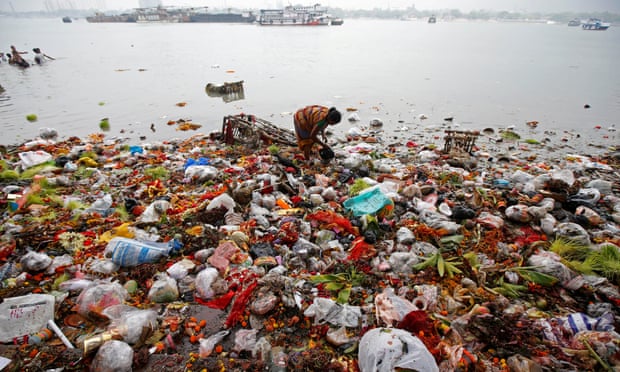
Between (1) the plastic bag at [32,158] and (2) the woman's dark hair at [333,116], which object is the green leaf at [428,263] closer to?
(2) the woman's dark hair at [333,116]

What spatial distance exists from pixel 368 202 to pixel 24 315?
3.48m

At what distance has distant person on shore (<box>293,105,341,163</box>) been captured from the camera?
16.5ft

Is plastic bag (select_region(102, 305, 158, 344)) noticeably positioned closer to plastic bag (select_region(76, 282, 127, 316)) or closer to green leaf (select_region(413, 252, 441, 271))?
plastic bag (select_region(76, 282, 127, 316))

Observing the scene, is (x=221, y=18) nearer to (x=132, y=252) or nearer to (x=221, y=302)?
(x=132, y=252)

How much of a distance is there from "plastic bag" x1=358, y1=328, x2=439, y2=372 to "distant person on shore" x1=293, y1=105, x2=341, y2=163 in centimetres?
354

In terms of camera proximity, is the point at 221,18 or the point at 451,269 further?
the point at 221,18

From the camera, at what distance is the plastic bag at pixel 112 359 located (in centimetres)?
Answer: 201

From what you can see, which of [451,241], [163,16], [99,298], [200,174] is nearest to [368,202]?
[451,241]

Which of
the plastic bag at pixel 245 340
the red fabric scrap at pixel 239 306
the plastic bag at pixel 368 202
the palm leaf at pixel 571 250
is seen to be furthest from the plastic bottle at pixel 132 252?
the palm leaf at pixel 571 250

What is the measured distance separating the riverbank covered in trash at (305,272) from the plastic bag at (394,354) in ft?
0.04

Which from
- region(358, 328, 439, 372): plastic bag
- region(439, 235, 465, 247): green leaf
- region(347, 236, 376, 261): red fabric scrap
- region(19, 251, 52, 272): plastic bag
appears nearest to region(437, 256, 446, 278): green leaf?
region(439, 235, 465, 247): green leaf

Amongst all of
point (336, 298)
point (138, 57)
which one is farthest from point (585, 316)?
point (138, 57)

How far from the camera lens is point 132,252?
9.86 ft

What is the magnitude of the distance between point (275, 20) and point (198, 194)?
64.8m
